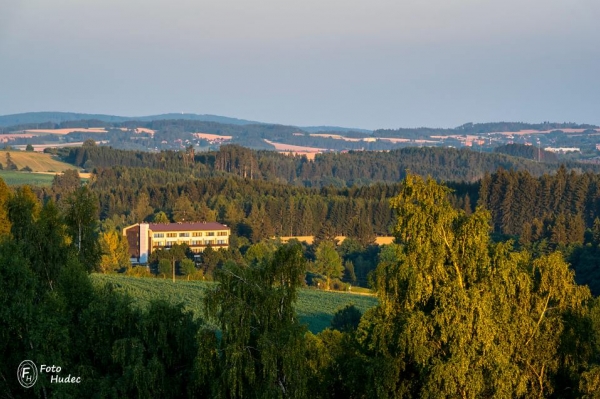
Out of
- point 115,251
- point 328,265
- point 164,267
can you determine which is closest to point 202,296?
point 328,265

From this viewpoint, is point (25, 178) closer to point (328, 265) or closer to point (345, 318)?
point (328, 265)

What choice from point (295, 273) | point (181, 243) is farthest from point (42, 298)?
point (181, 243)

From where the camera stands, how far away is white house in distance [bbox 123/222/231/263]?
371 ft

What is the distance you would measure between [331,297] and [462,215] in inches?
2013

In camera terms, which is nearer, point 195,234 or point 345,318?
point 345,318

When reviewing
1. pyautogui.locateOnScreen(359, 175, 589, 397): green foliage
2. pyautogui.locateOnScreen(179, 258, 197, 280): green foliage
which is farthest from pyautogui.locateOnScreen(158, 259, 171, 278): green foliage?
pyautogui.locateOnScreen(359, 175, 589, 397): green foliage

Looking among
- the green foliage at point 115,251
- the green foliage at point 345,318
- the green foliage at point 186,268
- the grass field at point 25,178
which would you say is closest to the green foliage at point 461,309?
the green foliage at point 345,318

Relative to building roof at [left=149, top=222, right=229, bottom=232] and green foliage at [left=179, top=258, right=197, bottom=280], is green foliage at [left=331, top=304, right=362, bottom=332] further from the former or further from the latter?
building roof at [left=149, top=222, right=229, bottom=232]

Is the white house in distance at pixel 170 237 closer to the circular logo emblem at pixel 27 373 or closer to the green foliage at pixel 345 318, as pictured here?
the green foliage at pixel 345 318

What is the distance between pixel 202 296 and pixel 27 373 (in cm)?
3995

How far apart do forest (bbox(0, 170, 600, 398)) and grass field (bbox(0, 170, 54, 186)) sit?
149432mm

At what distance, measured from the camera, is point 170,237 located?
379 feet

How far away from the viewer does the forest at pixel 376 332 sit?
20.8m

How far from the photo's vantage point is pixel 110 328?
24.3m
